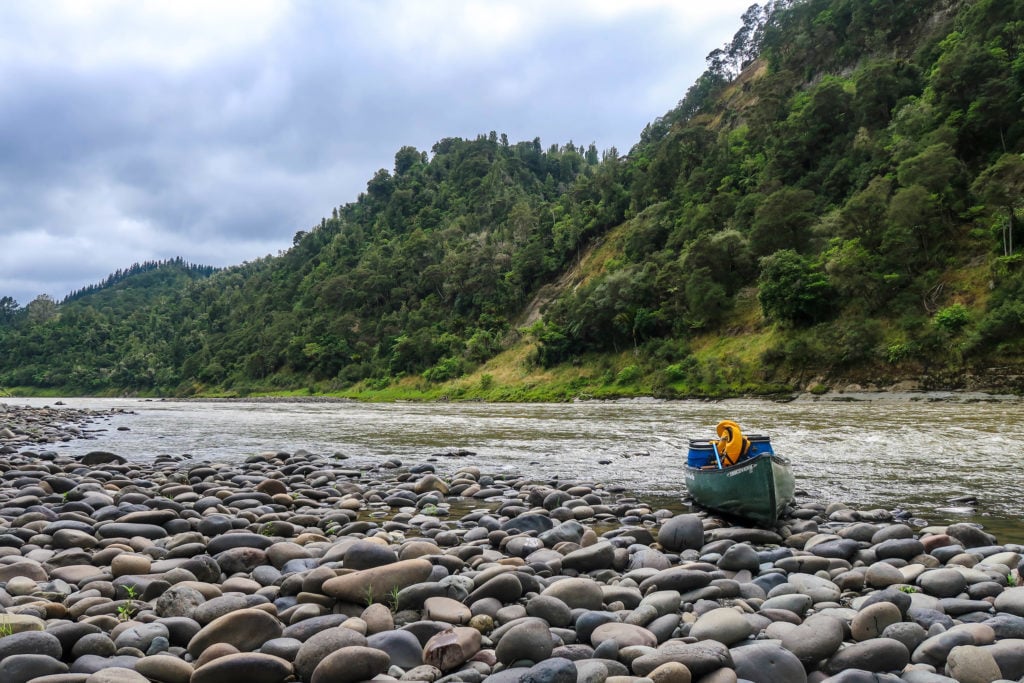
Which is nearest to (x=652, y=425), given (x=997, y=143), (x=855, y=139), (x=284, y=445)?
(x=284, y=445)

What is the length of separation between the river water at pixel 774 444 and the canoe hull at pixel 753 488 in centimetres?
158

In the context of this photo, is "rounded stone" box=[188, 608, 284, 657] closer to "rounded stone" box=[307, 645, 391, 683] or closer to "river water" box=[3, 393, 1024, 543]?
"rounded stone" box=[307, 645, 391, 683]

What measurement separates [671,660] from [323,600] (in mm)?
3307

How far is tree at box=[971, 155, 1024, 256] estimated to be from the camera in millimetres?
44781

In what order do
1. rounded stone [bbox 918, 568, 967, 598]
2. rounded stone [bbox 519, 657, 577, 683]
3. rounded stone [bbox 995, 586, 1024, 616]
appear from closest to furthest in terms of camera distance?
rounded stone [bbox 519, 657, 577, 683]
rounded stone [bbox 995, 586, 1024, 616]
rounded stone [bbox 918, 568, 967, 598]

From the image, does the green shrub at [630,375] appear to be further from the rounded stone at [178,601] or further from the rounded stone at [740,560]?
the rounded stone at [178,601]

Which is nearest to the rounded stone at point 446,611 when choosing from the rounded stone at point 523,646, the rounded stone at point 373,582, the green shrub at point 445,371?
the rounded stone at point 373,582

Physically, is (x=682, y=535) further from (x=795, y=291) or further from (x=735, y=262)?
(x=735, y=262)

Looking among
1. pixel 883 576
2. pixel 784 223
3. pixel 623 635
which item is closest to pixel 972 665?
pixel 883 576

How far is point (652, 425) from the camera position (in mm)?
30375

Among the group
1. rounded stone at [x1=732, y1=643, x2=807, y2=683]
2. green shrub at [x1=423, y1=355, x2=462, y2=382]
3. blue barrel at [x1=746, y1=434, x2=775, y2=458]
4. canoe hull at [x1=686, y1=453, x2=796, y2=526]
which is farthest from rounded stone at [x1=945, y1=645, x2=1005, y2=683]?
green shrub at [x1=423, y1=355, x2=462, y2=382]

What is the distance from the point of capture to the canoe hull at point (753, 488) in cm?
961

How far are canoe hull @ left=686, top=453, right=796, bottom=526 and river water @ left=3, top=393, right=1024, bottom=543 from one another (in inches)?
62.1

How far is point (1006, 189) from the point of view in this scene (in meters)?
45.8
